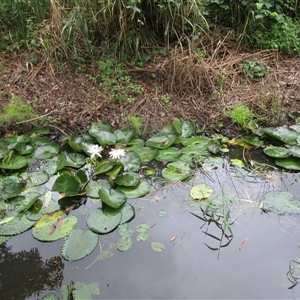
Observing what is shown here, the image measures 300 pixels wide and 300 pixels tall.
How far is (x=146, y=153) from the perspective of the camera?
2627mm

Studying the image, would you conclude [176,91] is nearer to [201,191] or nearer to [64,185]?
[201,191]

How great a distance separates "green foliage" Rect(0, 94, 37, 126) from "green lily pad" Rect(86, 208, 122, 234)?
1393mm

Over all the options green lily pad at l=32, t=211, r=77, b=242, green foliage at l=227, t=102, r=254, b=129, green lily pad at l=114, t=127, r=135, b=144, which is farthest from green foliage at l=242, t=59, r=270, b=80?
green lily pad at l=32, t=211, r=77, b=242

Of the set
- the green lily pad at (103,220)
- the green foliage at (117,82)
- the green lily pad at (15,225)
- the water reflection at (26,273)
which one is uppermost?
the green foliage at (117,82)

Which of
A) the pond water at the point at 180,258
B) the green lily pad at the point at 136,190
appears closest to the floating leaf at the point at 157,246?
the pond water at the point at 180,258

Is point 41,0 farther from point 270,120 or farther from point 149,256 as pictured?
point 149,256

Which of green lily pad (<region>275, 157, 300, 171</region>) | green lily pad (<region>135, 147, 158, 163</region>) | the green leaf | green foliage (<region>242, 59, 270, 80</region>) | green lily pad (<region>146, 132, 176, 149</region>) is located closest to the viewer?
the green leaf

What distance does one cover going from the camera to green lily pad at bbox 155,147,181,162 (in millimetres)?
2590

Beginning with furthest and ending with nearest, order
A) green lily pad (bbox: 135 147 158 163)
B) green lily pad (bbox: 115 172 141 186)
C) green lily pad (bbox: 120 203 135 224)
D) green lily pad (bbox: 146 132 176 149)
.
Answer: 1. green lily pad (bbox: 146 132 176 149)
2. green lily pad (bbox: 135 147 158 163)
3. green lily pad (bbox: 115 172 141 186)
4. green lily pad (bbox: 120 203 135 224)

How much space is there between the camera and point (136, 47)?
3305 mm

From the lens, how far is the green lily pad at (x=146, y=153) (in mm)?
2584

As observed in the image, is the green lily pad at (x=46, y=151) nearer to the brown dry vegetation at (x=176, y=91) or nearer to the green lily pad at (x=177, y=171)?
the brown dry vegetation at (x=176, y=91)

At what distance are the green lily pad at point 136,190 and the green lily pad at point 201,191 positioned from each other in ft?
1.02

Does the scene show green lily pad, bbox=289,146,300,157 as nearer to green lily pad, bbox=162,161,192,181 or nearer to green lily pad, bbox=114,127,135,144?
green lily pad, bbox=162,161,192,181
